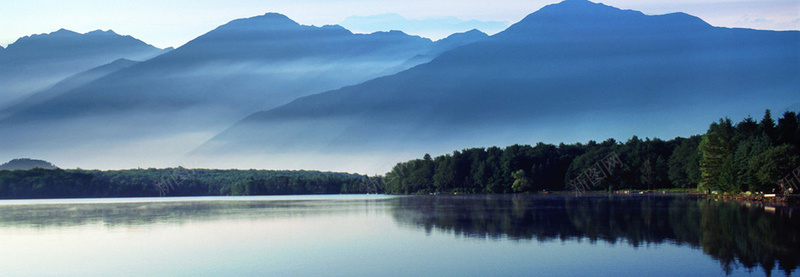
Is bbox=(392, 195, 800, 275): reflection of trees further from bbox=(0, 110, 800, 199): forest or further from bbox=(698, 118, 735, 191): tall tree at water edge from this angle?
bbox=(698, 118, 735, 191): tall tree at water edge

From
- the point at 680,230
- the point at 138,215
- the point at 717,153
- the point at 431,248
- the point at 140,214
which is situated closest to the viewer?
the point at 431,248

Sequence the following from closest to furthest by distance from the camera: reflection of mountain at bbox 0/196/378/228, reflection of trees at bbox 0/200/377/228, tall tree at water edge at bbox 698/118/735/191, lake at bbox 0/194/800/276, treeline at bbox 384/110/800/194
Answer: lake at bbox 0/194/800/276, reflection of trees at bbox 0/200/377/228, reflection of mountain at bbox 0/196/378/228, treeline at bbox 384/110/800/194, tall tree at water edge at bbox 698/118/735/191

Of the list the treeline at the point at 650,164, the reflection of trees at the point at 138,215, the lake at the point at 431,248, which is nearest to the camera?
the lake at the point at 431,248

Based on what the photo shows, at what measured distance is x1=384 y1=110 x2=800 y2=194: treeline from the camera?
82688mm

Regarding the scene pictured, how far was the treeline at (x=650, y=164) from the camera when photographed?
82.7 meters

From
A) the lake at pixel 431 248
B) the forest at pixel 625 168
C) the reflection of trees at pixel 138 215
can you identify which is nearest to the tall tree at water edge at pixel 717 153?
the forest at pixel 625 168

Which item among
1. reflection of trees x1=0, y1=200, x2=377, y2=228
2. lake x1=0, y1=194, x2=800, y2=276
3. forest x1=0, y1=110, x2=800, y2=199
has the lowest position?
lake x1=0, y1=194, x2=800, y2=276

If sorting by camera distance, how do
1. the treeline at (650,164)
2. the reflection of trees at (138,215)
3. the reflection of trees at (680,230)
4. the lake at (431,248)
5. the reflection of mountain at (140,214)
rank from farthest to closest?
1. the treeline at (650,164)
2. the reflection of mountain at (140,214)
3. the reflection of trees at (138,215)
4. the reflection of trees at (680,230)
5. the lake at (431,248)

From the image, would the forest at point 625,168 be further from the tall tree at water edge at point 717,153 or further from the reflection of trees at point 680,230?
the reflection of trees at point 680,230

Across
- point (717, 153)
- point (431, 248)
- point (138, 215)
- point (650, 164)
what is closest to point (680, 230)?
point (431, 248)

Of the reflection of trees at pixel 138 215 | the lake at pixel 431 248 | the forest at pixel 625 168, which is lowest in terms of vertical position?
the lake at pixel 431 248

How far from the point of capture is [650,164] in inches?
5881

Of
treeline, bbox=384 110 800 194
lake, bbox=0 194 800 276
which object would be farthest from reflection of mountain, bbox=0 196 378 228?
treeline, bbox=384 110 800 194

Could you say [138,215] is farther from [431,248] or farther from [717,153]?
[717,153]
